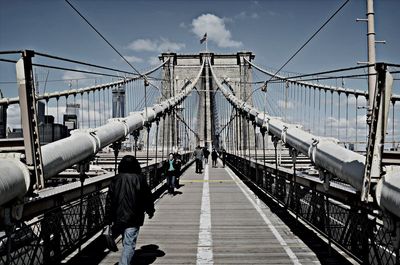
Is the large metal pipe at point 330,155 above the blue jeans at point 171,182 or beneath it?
above

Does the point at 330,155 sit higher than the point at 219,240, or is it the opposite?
the point at 330,155

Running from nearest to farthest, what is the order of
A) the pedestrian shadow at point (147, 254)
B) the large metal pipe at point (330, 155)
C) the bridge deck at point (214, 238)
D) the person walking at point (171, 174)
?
the large metal pipe at point (330, 155) < the pedestrian shadow at point (147, 254) < the bridge deck at point (214, 238) < the person walking at point (171, 174)

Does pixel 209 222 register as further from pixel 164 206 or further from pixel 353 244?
pixel 353 244

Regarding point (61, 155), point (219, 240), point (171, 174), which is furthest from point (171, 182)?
point (61, 155)

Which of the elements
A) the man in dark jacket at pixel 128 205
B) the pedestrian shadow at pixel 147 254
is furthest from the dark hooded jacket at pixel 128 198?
the pedestrian shadow at pixel 147 254

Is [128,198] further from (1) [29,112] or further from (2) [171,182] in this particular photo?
(2) [171,182]

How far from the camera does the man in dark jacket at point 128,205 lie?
4219 mm

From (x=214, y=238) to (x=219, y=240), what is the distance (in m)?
0.15

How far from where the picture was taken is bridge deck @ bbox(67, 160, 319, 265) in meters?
5.27

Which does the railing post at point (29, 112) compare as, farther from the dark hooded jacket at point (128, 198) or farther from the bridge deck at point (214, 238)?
the bridge deck at point (214, 238)

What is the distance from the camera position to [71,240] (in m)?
5.46

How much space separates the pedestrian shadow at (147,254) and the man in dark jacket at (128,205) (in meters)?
0.92

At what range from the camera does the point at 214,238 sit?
21.0 ft

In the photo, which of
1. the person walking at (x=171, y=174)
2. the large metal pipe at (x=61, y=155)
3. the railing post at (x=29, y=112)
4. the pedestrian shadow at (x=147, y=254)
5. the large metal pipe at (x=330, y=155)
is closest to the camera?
the large metal pipe at (x=61, y=155)
